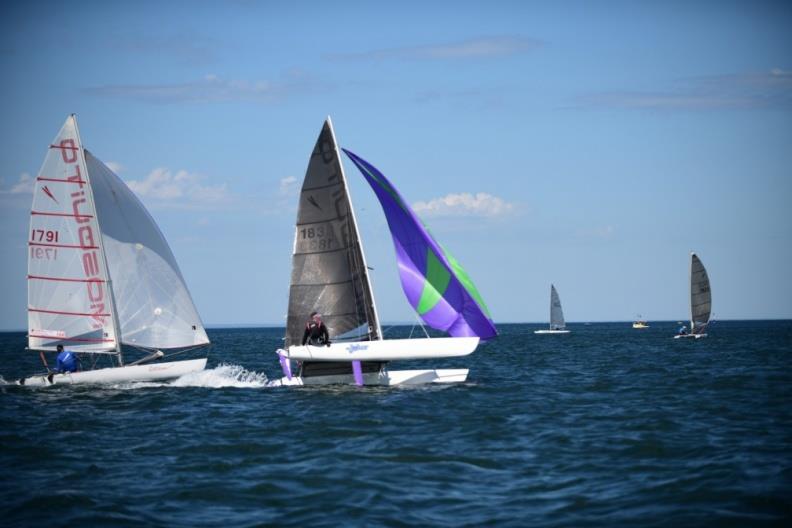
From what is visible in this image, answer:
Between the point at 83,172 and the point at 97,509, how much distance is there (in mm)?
18625

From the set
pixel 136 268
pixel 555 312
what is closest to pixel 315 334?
pixel 136 268

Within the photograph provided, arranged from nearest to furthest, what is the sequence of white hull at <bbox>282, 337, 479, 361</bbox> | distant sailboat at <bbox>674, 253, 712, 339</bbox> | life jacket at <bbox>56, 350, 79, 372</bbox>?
white hull at <bbox>282, 337, 479, 361</bbox>, life jacket at <bbox>56, 350, 79, 372</bbox>, distant sailboat at <bbox>674, 253, 712, 339</bbox>

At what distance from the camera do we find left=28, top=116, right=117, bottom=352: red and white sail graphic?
3030 centimetres

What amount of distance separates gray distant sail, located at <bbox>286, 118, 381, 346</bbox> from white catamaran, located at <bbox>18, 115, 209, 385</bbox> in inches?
190

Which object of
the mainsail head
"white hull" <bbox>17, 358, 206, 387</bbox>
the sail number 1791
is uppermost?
the sail number 1791

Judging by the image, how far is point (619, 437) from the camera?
19.9 metres

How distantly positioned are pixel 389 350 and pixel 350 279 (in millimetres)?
3149

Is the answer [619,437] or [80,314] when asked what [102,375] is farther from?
[619,437]

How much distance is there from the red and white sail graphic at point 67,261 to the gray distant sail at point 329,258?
23.2 ft

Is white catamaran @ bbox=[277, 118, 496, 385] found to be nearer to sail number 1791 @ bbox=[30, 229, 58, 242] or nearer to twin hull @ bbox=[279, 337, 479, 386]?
twin hull @ bbox=[279, 337, 479, 386]

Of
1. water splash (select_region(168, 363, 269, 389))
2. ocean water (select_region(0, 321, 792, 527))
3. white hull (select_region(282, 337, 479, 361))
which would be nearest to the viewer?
ocean water (select_region(0, 321, 792, 527))

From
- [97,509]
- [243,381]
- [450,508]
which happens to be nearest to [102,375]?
[243,381]

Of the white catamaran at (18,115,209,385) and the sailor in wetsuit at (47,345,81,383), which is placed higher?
the white catamaran at (18,115,209,385)

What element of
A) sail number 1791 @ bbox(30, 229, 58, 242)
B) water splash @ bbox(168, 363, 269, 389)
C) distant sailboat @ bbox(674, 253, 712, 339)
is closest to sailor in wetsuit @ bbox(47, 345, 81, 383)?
water splash @ bbox(168, 363, 269, 389)
